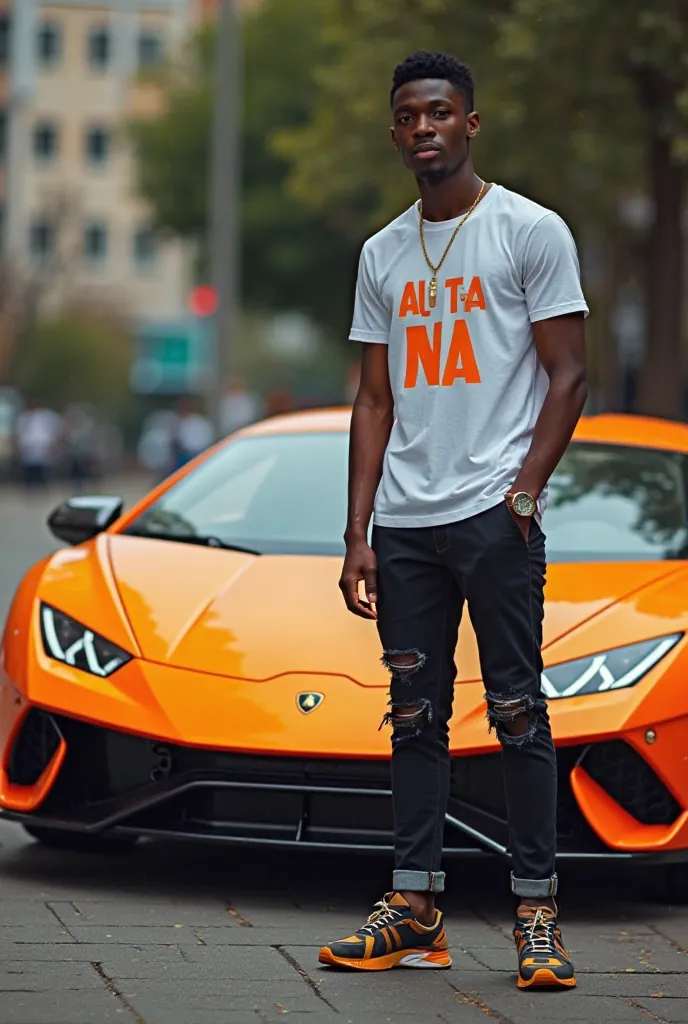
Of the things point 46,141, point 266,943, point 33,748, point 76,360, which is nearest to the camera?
point 266,943

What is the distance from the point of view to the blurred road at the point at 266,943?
4.13 m

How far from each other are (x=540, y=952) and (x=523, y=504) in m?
0.90

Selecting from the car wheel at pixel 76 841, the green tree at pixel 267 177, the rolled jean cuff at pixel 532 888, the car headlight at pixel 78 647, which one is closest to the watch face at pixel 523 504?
the rolled jean cuff at pixel 532 888

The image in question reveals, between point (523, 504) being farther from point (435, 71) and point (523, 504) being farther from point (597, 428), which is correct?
point (597, 428)

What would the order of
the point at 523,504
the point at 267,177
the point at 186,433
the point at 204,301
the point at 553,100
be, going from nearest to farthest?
the point at 523,504
the point at 553,100
the point at 204,301
the point at 186,433
the point at 267,177

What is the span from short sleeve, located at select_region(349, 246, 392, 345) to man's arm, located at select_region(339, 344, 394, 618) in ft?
0.08

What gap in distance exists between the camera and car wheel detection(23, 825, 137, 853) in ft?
19.1

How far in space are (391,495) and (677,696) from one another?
1.03 metres

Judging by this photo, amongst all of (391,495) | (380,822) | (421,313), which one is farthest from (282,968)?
(421,313)

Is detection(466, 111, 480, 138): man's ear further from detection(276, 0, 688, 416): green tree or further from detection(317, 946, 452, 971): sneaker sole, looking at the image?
detection(276, 0, 688, 416): green tree

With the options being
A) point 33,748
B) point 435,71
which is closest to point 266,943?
point 33,748

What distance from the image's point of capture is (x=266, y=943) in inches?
187

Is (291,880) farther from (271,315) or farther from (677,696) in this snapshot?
(271,315)

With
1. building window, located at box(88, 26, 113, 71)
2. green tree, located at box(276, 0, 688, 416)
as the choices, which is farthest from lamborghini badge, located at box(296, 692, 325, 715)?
building window, located at box(88, 26, 113, 71)
